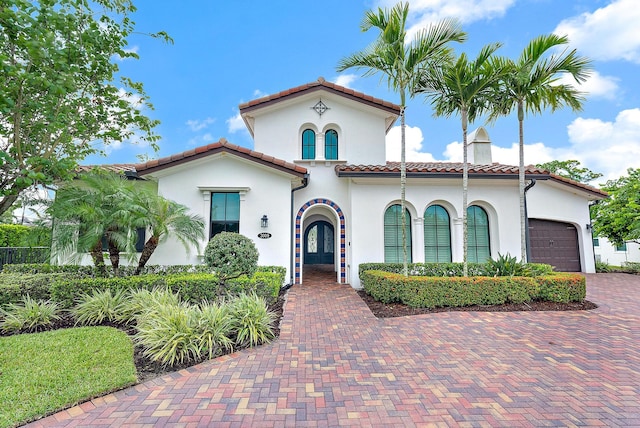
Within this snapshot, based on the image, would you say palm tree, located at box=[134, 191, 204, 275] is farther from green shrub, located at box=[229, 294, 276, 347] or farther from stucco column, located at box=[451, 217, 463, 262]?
stucco column, located at box=[451, 217, 463, 262]

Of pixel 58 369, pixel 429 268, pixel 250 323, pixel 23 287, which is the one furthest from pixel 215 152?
pixel 429 268

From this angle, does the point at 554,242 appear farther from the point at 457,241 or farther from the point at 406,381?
the point at 406,381

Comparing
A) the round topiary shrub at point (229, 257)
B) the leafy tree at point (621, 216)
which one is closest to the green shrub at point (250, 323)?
the round topiary shrub at point (229, 257)

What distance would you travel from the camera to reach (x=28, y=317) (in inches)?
258

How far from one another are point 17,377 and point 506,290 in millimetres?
10512

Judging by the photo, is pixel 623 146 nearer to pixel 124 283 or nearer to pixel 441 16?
pixel 441 16

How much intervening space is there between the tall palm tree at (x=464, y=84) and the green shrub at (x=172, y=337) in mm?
7745

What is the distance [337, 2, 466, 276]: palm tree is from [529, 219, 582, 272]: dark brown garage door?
911cm

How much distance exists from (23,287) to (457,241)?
14084 millimetres

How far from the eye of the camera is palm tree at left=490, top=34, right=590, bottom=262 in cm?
888

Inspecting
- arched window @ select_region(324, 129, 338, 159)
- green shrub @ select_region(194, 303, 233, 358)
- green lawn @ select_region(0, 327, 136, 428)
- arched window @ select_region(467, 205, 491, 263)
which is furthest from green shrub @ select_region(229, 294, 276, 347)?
arched window @ select_region(467, 205, 491, 263)

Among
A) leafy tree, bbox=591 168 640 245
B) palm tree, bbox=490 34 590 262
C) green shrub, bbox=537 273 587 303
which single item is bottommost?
green shrub, bbox=537 273 587 303

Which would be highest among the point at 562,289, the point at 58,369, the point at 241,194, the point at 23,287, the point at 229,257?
the point at 241,194

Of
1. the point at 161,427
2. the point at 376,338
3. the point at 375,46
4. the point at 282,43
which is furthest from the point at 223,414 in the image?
the point at 282,43
